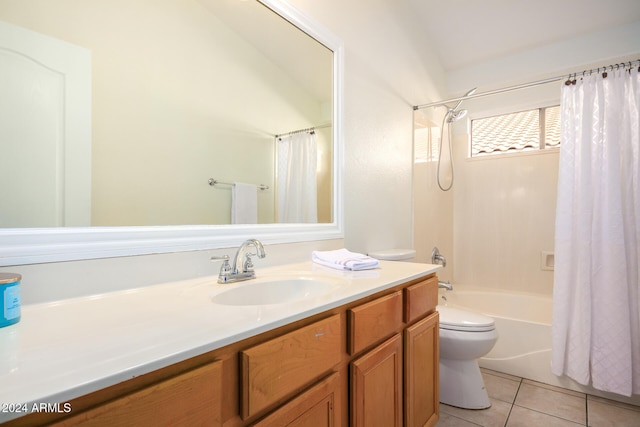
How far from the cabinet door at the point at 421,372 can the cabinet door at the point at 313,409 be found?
0.44m

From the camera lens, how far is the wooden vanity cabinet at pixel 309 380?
1.63 feet

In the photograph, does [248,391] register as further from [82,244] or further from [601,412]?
[601,412]

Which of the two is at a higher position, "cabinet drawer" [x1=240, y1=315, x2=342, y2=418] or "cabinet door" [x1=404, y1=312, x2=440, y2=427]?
"cabinet drawer" [x1=240, y1=315, x2=342, y2=418]

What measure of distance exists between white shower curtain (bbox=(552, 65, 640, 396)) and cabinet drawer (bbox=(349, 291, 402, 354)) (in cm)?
148

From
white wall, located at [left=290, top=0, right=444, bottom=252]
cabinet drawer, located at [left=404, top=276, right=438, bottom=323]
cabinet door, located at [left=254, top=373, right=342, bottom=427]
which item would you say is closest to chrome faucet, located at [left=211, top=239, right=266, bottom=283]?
cabinet door, located at [left=254, top=373, right=342, bottom=427]

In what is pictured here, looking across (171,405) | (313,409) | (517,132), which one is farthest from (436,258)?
(171,405)

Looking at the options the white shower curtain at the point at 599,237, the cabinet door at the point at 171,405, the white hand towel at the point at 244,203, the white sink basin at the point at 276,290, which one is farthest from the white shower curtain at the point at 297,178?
the white shower curtain at the point at 599,237

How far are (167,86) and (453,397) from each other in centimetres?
210

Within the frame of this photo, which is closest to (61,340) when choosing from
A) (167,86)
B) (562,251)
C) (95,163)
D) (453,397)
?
(95,163)

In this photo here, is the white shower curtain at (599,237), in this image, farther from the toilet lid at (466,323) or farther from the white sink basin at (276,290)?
the white sink basin at (276,290)

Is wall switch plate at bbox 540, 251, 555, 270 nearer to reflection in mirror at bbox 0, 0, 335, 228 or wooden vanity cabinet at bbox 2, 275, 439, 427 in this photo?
wooden vanity cabinet at bbox 2, 275, 439, 427

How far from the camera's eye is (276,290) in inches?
45.9

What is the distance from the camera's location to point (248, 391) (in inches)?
25.3

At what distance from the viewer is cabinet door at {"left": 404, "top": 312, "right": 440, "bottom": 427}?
124 centimetres
